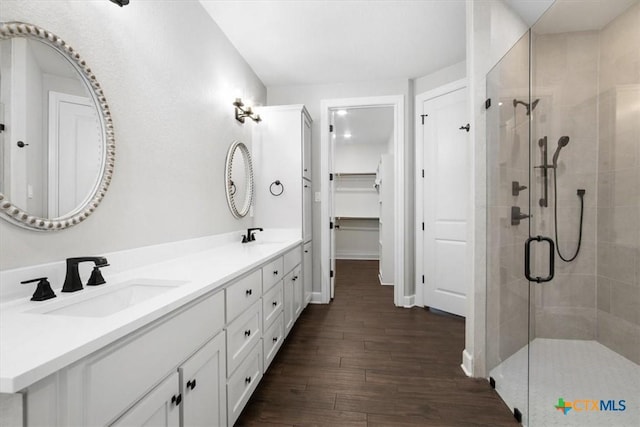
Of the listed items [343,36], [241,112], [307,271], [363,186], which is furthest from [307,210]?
[363,186]

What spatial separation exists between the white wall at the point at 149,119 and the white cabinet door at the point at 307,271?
1.01m

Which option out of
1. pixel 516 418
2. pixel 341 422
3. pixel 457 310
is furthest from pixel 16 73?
pixel 457 310

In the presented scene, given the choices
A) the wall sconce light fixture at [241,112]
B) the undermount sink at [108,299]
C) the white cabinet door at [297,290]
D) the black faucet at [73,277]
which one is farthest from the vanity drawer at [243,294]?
the wall sconce light fixture at [241,112]

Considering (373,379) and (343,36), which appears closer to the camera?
(373,379)

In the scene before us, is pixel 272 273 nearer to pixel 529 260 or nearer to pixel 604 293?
pixel 529 260

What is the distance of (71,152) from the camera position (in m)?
1.12

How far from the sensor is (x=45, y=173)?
1.03 meters

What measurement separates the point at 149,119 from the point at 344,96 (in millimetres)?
2424

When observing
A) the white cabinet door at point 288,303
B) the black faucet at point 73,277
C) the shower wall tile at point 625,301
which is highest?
the black faucet at point 73,277

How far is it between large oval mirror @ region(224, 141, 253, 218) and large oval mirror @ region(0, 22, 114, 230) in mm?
1186

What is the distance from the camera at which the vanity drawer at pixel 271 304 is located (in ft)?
5.94

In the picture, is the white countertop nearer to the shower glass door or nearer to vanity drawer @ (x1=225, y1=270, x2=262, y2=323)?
vanity drawer @ (x1=225, y1=270, x2=262, y2=323)

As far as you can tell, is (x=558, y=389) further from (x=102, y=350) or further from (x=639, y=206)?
(x=102, y=350)

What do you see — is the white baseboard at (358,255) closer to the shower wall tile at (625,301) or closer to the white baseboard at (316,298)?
the white baseboard at (316,298)
